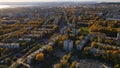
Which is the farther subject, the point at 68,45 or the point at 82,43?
the point at 82,43

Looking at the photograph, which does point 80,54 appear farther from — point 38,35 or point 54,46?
point 38,35

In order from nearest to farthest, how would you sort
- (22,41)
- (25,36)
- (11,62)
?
(11,62), (22,41), (25,36)

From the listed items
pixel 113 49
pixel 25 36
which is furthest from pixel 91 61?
pixel 25 36

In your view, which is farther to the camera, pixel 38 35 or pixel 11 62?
pixel 38 35

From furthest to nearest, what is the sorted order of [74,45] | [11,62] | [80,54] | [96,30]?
[96,30] < [74,45] < [80,54] < [11,62]

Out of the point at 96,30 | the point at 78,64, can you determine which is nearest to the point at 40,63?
the point at 78,64

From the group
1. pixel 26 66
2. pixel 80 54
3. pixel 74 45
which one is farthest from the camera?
pixel 74 45

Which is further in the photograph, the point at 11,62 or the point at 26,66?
the point at 11,62

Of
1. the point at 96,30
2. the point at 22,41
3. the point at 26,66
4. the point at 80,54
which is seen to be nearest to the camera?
the point at 26,66

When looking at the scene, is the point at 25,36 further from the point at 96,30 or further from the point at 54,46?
the point at 96,30
